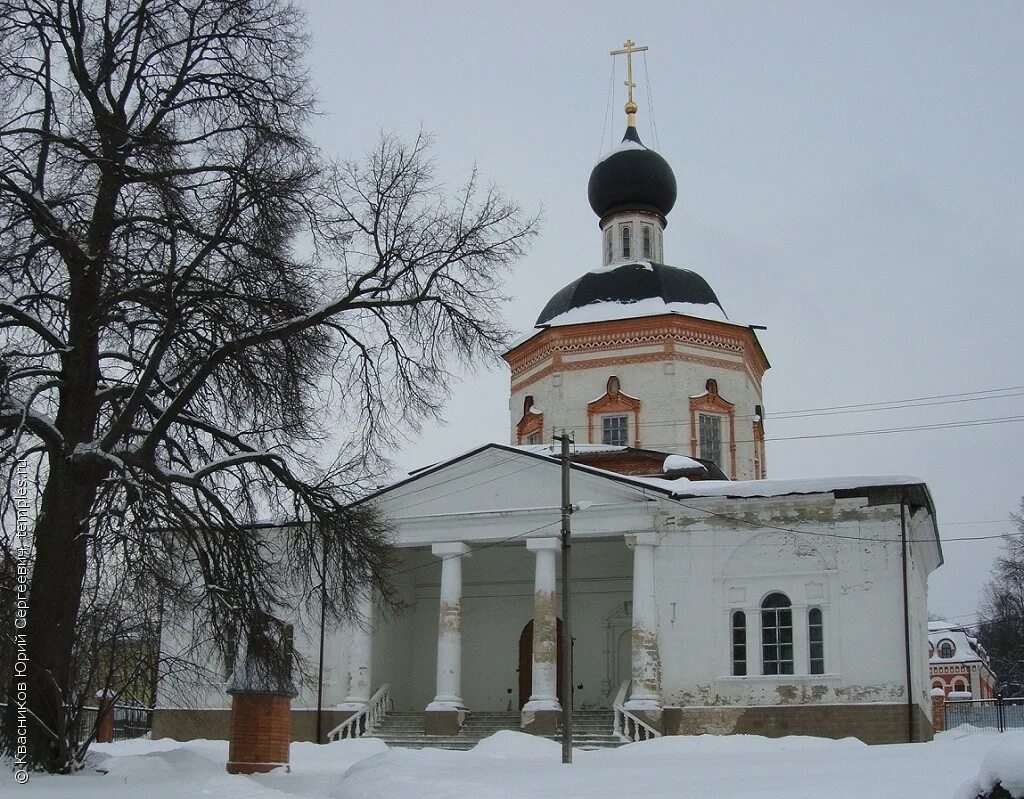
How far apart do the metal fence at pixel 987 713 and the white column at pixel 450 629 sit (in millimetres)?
16052

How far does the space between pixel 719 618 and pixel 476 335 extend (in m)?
12.3

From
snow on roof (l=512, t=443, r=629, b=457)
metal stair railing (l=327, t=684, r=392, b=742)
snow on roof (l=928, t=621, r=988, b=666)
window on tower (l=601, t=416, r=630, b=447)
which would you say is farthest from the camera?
snow on roof (l=928, t=621, r=988, b=666)

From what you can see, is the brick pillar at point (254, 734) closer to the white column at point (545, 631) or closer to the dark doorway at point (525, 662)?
the white column at point (545, 631)

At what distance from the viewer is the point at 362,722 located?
27125mm

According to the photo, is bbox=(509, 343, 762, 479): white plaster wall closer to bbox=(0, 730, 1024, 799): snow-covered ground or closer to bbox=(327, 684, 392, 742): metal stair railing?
bbox=(327, 684, 392, 742): metal stair railing

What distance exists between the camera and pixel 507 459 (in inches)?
1077

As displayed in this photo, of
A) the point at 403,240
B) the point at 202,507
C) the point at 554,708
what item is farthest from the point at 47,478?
the point at 554,708

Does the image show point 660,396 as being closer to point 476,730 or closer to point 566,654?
point 476,730

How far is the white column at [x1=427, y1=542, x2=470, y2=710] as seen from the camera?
87.2 feet

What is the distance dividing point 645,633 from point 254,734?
1018 centimetres

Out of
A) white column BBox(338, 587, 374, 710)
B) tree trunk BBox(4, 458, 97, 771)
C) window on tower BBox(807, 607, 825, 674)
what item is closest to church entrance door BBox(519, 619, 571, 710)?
white column BBox(338, 587, 374, 710)

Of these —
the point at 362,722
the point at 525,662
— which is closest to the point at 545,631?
the point at 525,662

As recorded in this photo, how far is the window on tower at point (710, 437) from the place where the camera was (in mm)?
30484

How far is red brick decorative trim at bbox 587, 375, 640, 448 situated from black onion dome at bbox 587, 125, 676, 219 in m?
5.78
